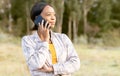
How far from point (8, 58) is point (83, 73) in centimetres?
502

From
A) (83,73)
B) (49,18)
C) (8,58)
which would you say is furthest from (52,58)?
(8,58)

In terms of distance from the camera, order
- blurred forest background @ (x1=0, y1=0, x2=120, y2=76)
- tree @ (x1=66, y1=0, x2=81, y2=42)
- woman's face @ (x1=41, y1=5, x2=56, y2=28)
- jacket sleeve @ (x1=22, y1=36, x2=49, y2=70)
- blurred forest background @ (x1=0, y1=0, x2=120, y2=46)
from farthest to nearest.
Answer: blurred forest background @ (x1=0, y1=0, x2=120, y2=46), blurred forest background @ (x1=0, y1=0, x2=120, y2=76), tree @ (x1=66, y1=0, x2=81, y2=42), woman's face @ (x1=41, y1=5, x2=56, y2=28), jacket sleeve @ (x1=22, y1=36, x2=49, y2=70)

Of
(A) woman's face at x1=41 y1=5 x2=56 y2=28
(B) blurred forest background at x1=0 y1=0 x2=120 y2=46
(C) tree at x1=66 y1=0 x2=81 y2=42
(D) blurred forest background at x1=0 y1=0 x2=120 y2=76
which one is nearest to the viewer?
(A) woman's face at x1=41 y1=5 x2=56 y2=28

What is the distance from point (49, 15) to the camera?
2.67 metres

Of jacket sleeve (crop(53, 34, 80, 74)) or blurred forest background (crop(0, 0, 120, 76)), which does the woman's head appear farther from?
blurred forest background (crop(0, 0, 120, 76))

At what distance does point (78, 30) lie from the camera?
30438mm

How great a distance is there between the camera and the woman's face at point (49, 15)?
8.70 ft

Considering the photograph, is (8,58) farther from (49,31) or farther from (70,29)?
(70,29)

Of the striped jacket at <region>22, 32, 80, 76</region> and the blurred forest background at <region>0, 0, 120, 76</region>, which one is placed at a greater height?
the striped jacket at <region>22, 32, 80, 76</region>

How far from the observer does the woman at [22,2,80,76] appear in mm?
2561

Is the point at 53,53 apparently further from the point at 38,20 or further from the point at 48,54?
the point at 38,20

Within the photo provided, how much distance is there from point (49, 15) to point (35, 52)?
0.30m

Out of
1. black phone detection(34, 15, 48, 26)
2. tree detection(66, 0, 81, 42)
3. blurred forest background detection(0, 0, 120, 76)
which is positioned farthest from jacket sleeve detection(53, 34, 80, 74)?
tree detection(66, 0, 81, 42)

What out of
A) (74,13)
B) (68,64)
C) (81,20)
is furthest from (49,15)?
(81,20)
